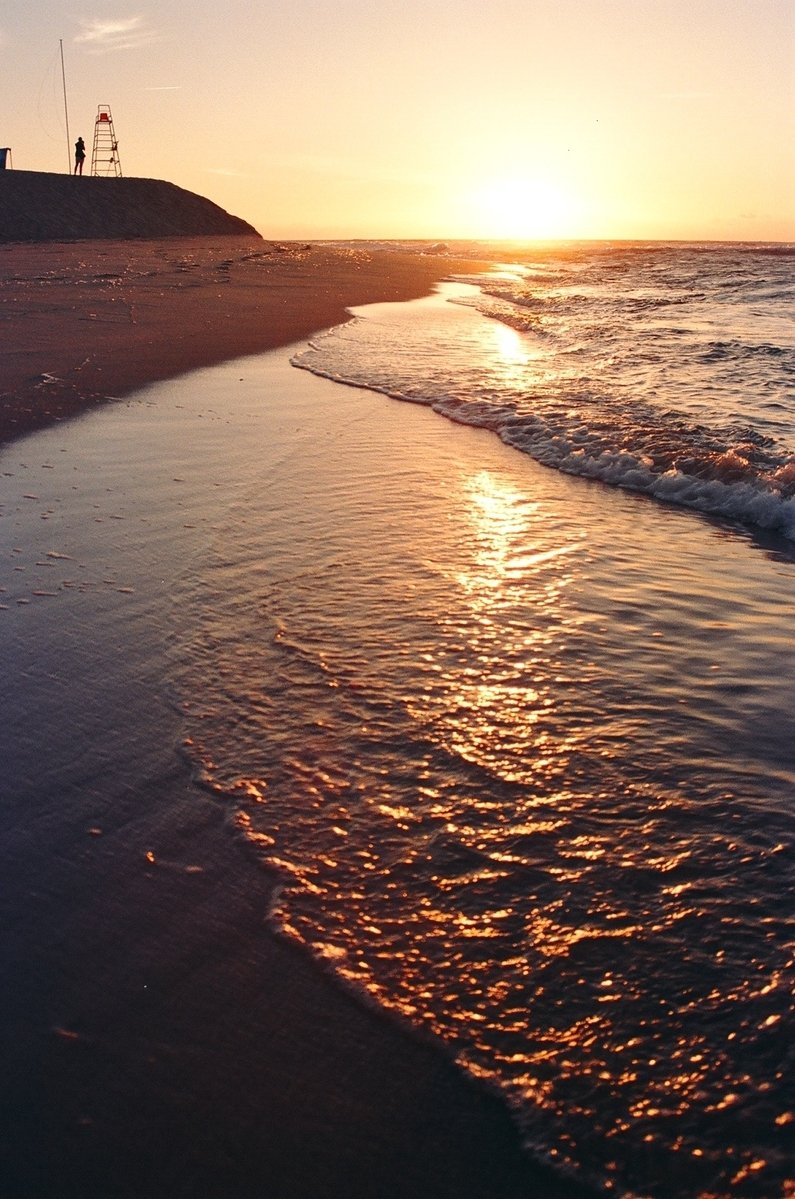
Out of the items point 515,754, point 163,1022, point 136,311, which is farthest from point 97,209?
point 163,1022

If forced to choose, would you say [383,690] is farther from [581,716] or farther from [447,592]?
[447,592]

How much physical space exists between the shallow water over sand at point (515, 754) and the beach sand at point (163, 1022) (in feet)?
0.37

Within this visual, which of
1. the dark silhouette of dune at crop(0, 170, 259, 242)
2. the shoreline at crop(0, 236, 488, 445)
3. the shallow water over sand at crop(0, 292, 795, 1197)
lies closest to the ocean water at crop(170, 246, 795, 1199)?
the shallow water over sand at crop(0, 292, 795, 1197)

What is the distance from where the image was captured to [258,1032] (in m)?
2.03

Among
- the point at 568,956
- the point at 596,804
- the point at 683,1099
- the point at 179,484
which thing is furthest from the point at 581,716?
the point at 179,484

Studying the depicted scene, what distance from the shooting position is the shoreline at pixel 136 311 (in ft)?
30.7

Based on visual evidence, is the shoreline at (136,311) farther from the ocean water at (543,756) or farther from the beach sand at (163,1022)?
the beach sand at (163,1022)

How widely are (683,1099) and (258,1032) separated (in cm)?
86

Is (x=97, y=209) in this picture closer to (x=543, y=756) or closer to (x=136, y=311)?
(x=136, y=311)

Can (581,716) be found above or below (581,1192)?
above

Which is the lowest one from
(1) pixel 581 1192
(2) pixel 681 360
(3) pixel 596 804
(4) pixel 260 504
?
(1) pixel 581 1192

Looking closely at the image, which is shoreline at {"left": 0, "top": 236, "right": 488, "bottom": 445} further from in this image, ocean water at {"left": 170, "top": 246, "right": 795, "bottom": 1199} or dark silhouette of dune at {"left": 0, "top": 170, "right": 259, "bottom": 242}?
dark silhouette of dune at {"left": 0, "top": 170, "right": 259, "bottom": 242}

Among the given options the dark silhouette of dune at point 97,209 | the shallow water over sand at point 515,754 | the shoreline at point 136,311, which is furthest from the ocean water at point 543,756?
the dark silhouette of dune at point 97,209

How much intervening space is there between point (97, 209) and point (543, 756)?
3866cm
